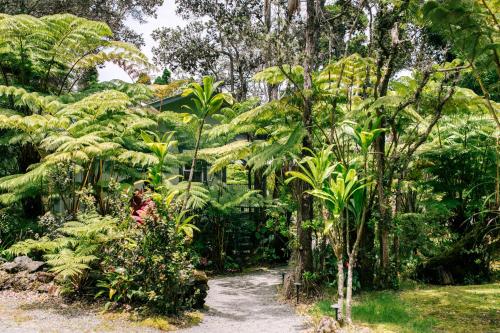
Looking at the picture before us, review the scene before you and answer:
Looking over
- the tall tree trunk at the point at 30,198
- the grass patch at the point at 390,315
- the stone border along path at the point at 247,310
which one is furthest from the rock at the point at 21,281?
the grass patch at the point at 390,315

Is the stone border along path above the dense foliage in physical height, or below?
below

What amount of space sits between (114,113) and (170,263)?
4904mm

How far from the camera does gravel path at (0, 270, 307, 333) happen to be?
5676mm

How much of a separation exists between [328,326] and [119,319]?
2773 millimetres

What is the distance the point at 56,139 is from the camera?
7.55 metres

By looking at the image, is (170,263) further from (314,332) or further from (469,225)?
(469,225)

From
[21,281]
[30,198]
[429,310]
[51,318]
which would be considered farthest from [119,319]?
[30,198]

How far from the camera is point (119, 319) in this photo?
602cm

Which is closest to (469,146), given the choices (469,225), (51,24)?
(469,225)

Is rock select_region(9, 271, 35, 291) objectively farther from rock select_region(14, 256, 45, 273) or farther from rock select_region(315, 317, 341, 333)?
rock select_region(315, 317, 341, 333)

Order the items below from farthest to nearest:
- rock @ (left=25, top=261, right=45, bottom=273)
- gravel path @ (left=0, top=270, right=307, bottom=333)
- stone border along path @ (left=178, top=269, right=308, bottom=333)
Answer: rock @ (left=25, top=261, right=45, bottom=273)
stone border along path @ (left=178, top=269, right=308, bottom=333)
gravel path @ (left=0, top=270, right=307, bottom=333)

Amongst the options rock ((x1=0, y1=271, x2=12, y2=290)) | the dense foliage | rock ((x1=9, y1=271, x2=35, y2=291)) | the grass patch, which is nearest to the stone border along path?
the dense foliage

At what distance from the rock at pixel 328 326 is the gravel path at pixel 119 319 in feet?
1.93

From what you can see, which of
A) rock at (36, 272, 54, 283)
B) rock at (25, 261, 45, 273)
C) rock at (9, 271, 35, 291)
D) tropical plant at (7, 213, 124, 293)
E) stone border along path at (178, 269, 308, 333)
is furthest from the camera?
rock at (25, 261, 45, 273)
